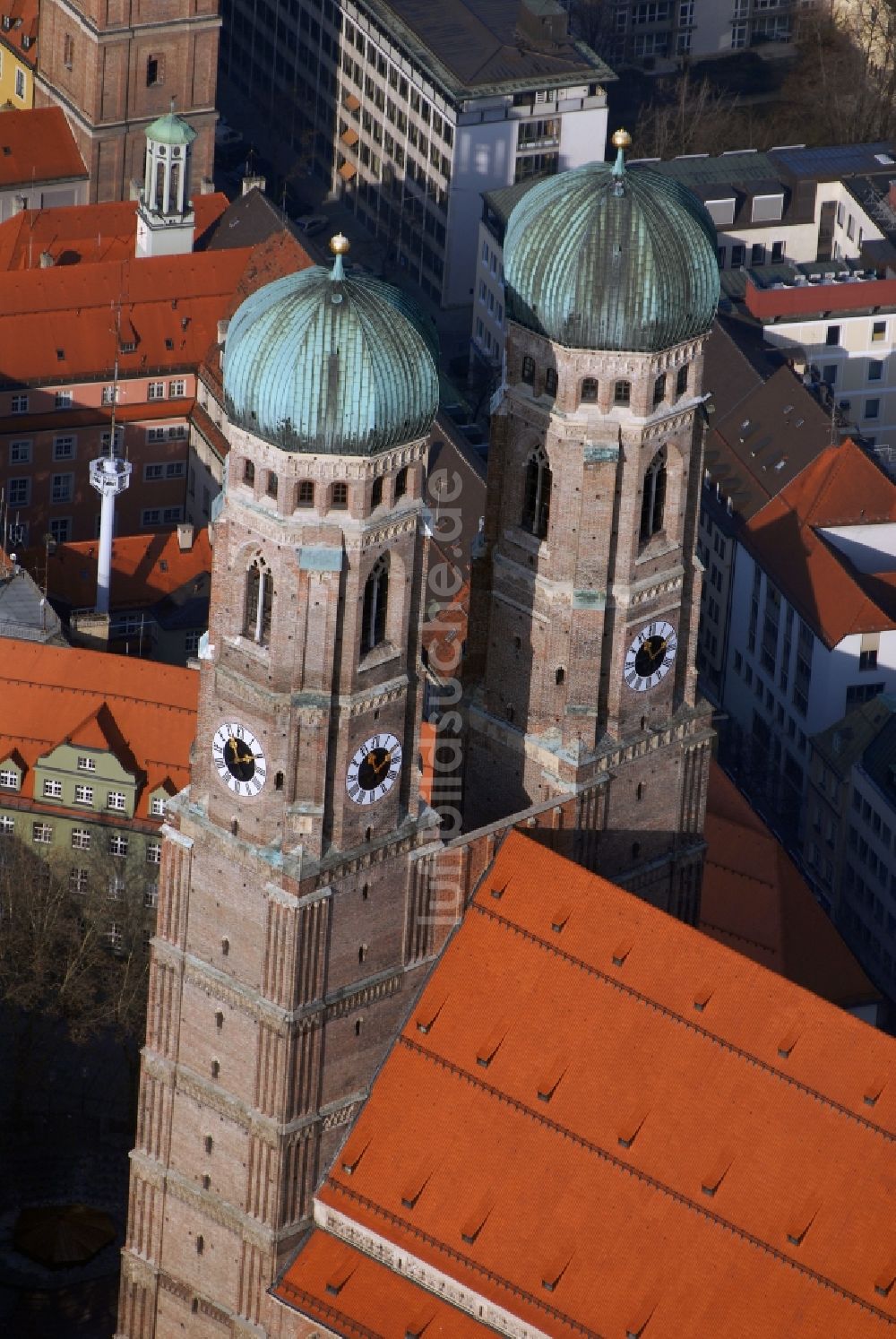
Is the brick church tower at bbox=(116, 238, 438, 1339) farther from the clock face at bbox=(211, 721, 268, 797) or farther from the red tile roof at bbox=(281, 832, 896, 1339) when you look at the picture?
the red tile roof at bbox=(281, 832, 896, 1339)

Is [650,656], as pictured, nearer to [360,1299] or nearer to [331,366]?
[331,366]

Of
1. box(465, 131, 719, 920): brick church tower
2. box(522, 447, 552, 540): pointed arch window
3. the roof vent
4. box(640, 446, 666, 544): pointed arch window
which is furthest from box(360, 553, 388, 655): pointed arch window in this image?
the roof vent

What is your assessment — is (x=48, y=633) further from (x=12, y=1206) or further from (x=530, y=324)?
(x=530, y=324)

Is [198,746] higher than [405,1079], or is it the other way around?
[198,746]

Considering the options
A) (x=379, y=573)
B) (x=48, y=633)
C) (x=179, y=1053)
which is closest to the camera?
(x=379, y=573)

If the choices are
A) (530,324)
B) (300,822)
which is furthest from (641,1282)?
(530,324)

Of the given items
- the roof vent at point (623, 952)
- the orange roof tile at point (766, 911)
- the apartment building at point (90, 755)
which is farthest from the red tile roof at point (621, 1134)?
the apartment building at point (90, 755)
